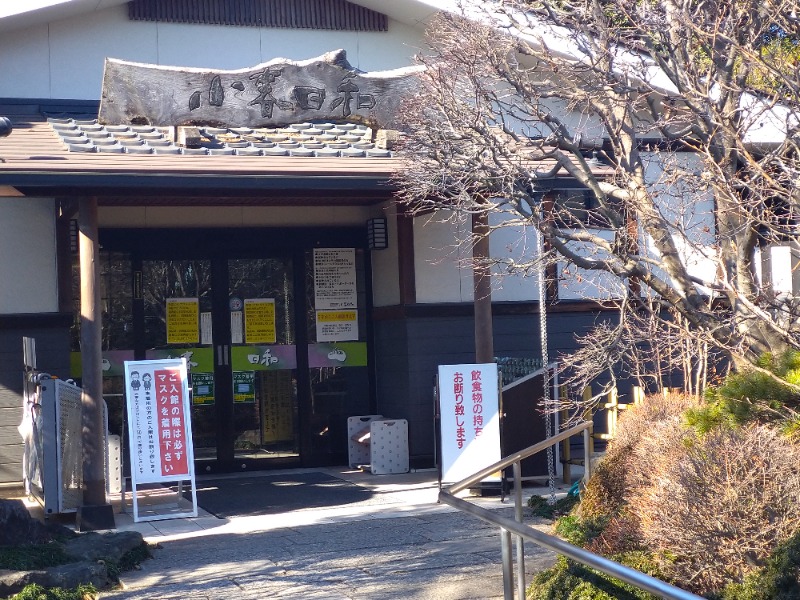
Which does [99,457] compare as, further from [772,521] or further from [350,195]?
[772,521]

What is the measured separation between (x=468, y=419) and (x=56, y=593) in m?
5.08

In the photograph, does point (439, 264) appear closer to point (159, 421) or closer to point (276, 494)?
point (276, 494)

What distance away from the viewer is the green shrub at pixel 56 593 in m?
6.19

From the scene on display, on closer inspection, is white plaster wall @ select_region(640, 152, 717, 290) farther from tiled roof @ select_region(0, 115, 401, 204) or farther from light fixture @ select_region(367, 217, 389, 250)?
light fixture @ select_region(367, 217, 389, 250)

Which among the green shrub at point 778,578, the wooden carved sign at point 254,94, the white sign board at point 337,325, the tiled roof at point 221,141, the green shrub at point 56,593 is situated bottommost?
the green shrub at point 56,593

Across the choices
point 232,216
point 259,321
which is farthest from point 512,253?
point 232,216

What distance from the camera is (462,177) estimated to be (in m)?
8.60

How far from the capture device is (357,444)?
1297cm

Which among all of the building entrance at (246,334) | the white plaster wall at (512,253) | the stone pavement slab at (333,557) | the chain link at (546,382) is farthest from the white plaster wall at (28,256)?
the chain link at (546,382)

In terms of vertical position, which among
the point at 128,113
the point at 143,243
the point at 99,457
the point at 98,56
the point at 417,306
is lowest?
the point at 99,457

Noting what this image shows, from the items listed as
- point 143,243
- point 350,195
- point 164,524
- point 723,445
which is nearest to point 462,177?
point 350,195

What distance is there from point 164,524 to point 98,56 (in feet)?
21.6

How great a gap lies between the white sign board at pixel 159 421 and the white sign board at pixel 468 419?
269cm

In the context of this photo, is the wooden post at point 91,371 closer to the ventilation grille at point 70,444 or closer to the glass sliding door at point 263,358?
the ventilation grille at point 70,444
